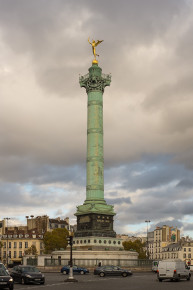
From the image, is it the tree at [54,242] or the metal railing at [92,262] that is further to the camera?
the tree at [54,242]

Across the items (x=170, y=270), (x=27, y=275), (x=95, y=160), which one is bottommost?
(x=170, y=270)

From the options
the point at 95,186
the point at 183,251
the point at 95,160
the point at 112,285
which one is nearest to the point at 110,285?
the point at 112,285

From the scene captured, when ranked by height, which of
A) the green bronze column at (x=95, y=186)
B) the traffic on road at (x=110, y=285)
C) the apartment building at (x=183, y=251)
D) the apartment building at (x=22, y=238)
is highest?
the green bronze column at (x=95, y=186)

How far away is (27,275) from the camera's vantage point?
37.1 m

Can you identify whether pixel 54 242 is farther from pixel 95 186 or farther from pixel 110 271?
pixel 110 271

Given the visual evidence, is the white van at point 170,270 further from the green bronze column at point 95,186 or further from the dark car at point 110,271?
the green bronze column at point 95,186

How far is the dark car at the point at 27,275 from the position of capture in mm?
36812

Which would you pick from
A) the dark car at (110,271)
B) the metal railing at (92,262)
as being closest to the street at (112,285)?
the dark car at (110,271)

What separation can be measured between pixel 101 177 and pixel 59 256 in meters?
15.2

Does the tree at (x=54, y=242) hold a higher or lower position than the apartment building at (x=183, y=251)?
higher

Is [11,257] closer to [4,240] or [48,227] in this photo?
[4,240]

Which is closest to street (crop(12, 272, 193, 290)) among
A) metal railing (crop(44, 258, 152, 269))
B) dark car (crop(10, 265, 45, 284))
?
dark car (crop(10, 265, 45, 284))

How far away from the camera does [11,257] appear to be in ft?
462

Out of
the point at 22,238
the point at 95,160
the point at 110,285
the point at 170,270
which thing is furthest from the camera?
the point at 22,238
